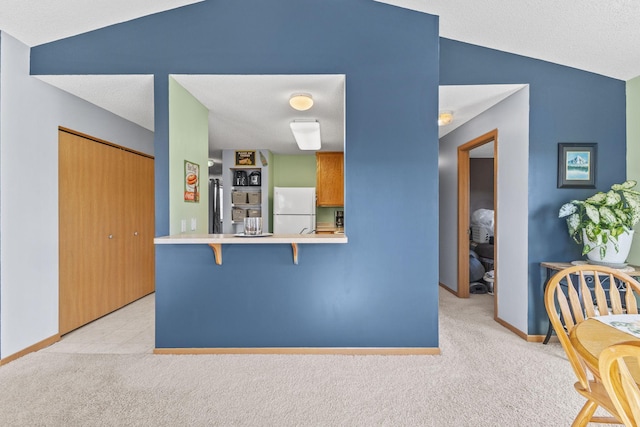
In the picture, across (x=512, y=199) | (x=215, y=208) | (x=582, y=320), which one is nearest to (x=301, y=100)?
Result: (x=512, y=199)

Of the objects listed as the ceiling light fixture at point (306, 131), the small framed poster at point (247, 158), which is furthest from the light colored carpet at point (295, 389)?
the small framed poster at point (247, 158)

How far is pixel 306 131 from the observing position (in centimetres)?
390

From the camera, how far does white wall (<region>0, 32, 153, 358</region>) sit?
8.48 feet

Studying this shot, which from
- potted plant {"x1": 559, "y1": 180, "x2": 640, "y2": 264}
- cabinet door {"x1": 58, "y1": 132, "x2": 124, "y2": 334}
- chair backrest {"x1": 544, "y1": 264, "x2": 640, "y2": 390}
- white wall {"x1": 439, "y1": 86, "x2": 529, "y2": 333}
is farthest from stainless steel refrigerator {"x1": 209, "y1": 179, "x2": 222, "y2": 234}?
chair backrest {"x1": 544, "y1": 264, "x2": 640, "y2": 390}

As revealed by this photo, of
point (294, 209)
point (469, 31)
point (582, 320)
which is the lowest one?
point (582, 320)

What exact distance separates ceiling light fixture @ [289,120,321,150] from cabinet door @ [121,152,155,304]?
2.08 metres

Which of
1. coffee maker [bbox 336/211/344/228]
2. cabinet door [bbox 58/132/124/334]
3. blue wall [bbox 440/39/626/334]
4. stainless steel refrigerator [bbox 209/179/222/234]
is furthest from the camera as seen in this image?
stainless steel refrigerator [bbox 209/179/222/234]

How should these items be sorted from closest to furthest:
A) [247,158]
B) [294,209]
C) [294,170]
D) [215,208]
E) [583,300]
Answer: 1. [583,300]
2. [294,209]
3. [247,158]
4. [294,170]
5. [215,208]

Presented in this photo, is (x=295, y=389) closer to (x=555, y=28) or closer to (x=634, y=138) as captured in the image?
(x=555, y=28)

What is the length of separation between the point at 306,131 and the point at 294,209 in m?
2.01

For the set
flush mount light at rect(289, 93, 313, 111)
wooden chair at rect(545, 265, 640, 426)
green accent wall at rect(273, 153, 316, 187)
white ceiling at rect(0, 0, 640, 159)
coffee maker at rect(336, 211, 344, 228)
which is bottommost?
wooden chair at rect(545, 265, 640, 426)

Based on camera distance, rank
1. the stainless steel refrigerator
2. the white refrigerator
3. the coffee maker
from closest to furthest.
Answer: the white refrigerator < the coffee maker < the stainless steel refrigerator

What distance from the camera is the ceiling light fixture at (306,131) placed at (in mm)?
3768

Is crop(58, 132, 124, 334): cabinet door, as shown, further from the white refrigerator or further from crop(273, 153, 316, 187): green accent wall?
crop(273, 153, 316, 187): green accent wall
